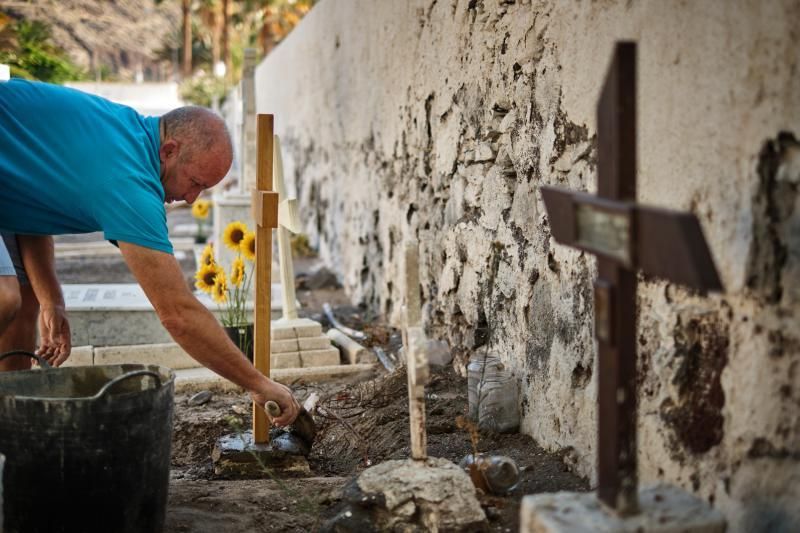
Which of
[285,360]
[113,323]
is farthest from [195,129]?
[113,323]

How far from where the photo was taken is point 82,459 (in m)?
2.43

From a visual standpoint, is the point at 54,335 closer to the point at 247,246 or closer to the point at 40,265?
the point at 40,265

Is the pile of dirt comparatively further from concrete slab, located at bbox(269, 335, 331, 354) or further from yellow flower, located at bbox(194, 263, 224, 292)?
yellow flower, located at bbox(194, 263, 224, 292)

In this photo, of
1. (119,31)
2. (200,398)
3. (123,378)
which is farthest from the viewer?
(119,31)

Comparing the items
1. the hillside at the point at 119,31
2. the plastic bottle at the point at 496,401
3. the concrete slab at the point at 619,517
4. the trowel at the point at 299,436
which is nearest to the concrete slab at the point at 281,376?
the trowel at the point at 299,436

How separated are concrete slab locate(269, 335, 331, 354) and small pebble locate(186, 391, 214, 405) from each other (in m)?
0.55

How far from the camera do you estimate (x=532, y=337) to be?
3.33m

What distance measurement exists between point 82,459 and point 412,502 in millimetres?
872

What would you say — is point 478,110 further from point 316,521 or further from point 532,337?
point 316,521

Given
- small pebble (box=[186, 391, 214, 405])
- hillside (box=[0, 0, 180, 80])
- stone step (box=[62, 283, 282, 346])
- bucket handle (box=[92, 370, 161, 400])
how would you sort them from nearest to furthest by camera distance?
bucket handle (box=[92, 370, 161, 400]), small pebble (box=[186, 391, 214, 405]), stone step (box=[62, 283, 282, 346]), hillside (box=[0, 0, 180, 80])

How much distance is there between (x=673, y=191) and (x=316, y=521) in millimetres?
1351

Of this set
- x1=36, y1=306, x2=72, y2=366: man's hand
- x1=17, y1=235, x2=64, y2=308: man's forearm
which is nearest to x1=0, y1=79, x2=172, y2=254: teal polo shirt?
x1=17, y1=235, x2=64, y2=308: man's forearm

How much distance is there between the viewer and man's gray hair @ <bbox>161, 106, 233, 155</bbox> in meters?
2.96

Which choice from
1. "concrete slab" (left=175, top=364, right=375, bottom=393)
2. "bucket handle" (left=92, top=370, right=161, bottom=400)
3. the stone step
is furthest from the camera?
the stone step
